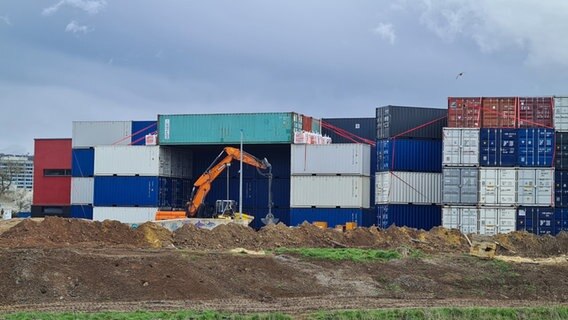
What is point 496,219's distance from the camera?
139 feet

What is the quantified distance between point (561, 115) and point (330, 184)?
15.9 metres

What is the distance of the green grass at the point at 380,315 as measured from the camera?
17625mm

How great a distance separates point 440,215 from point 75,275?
2909cm

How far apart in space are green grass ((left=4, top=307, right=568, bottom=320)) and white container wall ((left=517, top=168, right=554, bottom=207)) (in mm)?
22399

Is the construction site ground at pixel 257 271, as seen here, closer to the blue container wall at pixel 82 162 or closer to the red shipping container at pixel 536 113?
the red shipping container at pixel 536 113

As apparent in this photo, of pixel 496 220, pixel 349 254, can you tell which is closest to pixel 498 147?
pixel 496 220

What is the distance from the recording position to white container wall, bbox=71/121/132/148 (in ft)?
193

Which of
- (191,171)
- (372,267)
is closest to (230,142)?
(191,171)

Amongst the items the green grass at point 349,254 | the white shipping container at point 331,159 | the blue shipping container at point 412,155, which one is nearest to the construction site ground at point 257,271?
the green grass at point 349,254

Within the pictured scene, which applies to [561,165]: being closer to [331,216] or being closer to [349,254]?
[331,216]

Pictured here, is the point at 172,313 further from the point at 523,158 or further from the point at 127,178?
the point at 127,178

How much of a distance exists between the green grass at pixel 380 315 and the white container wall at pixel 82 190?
41.6m

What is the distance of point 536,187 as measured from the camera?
42125 mm

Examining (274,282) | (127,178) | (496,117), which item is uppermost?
(496,117)
